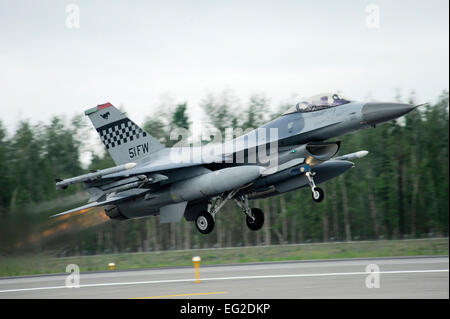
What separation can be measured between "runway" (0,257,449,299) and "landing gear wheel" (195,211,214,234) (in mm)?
2985

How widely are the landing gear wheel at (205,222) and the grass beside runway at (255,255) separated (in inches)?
555

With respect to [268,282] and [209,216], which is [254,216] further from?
[268,282]

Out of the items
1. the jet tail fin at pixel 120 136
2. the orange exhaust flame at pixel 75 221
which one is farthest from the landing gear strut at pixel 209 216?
the orange exhaust flame at pixel 75 221

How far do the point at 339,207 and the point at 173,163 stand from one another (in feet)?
117

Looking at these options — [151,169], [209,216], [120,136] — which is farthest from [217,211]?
[120,136]

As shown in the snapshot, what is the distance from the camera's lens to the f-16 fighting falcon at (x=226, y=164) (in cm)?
1559

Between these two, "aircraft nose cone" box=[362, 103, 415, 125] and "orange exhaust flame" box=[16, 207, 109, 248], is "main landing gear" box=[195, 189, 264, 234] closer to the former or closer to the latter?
"orange exhaust flame" box=[16, 207, 109, 248]

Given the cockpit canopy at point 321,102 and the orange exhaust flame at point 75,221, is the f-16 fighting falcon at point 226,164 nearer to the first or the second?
the cockpit canopy at point 321,102

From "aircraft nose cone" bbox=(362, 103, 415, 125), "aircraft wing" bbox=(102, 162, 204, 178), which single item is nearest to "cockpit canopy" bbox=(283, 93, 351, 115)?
"aircraft nose cone" bbox=(362, 103, 415, 125)

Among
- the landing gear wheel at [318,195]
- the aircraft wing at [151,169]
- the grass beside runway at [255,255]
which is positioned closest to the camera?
the landing gear wheel at [318,195]

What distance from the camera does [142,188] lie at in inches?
698

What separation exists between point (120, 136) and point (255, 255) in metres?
15.7

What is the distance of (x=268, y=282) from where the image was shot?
70.9 feet
